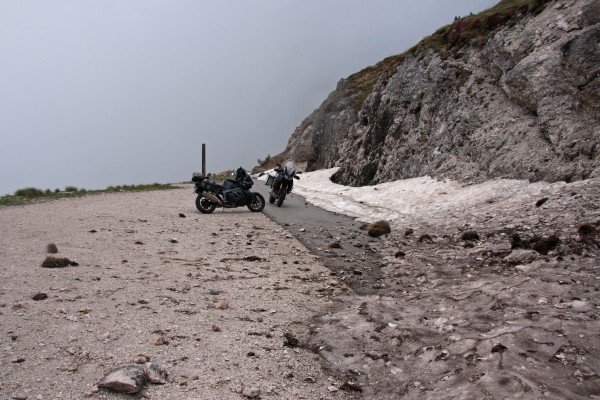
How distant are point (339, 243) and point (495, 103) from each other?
11.5m

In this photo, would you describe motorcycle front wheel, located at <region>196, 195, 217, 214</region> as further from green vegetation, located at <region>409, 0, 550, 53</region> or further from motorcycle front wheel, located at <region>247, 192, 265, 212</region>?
green vegetation, located at <region>409, 0, 550, 53</region>

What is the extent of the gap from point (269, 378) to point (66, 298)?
3.08m

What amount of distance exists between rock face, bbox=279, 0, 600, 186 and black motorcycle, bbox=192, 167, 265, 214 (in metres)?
7.56

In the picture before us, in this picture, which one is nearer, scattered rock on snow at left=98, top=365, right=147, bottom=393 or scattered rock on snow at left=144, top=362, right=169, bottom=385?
scattered rock on snow at left=98, top=365, right=147, bottom=393

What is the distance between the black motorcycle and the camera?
16.1 meters

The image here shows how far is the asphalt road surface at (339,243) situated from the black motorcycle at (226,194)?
2.39ft

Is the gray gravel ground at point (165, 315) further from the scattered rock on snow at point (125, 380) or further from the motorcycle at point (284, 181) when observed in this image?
the motorcycle at point (284, 181)

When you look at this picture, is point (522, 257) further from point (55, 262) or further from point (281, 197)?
point (281, 197)

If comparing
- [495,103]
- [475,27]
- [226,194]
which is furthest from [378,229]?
[475,27]

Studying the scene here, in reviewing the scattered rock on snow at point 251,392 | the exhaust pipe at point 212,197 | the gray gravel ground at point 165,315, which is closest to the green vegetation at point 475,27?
the exhaust pipe at point 212,197

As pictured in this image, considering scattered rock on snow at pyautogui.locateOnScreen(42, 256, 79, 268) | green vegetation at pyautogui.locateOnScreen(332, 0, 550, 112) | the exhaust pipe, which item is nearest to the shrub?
the exhaust pipe

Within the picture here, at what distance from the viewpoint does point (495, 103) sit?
59.5 ft

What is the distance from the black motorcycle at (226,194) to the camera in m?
16.1

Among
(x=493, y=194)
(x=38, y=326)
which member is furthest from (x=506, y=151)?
(x=38, y=326)
